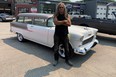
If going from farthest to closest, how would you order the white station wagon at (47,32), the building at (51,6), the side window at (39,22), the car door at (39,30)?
the building at (51,6), the side window at (39,22), the car door at (39,30), the white station wagon at (47,32)

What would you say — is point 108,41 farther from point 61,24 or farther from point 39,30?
point 61,24

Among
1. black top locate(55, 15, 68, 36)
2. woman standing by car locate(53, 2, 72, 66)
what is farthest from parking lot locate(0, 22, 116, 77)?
black top locate(55, 15, 68, 36)

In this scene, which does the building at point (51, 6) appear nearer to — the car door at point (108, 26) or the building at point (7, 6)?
the building at point (7, 6)

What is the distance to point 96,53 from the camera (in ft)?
18.4

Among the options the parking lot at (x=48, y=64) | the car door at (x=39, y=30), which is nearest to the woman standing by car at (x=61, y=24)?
the parking lot at (x=48, y=64)

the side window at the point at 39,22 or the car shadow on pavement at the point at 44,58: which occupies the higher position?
the side window at the point at 39,22

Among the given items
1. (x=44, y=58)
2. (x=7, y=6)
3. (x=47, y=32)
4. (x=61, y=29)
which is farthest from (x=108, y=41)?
(x=7, y=6)

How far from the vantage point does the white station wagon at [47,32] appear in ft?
15.4

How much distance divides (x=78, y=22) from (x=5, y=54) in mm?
4942

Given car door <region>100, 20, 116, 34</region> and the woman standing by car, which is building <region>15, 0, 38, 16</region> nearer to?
car door <region>100, 20, 116, 34</region>

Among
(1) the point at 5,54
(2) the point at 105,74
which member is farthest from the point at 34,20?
(2) the point at 105,74

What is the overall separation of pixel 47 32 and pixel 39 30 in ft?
1.80

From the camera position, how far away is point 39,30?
18.9 feet

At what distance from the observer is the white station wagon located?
4691mm
